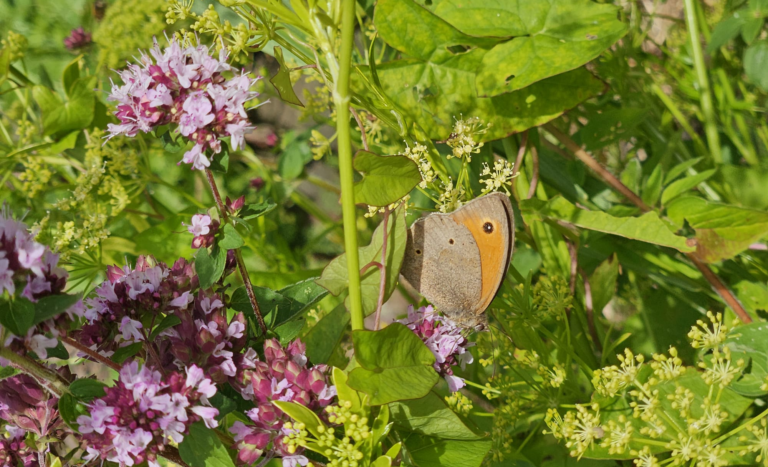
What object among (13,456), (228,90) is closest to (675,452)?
(228,90)

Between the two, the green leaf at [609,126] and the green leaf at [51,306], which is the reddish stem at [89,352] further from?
the green leaf at [609,126]

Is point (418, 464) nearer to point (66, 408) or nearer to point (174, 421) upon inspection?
point (174, 421)

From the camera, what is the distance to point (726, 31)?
1202 mm

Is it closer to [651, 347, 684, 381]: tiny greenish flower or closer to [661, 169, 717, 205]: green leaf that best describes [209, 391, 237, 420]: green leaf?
[651, 347, 684, 381]: tiny greenish flower

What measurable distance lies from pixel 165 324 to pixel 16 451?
0.28m

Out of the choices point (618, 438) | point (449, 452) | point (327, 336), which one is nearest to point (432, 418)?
point (449, 452)

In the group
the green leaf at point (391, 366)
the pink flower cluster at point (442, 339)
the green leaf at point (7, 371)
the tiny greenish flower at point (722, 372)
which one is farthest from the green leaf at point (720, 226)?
the green leaf at point (7, 371)

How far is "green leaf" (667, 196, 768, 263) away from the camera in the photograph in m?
1.04

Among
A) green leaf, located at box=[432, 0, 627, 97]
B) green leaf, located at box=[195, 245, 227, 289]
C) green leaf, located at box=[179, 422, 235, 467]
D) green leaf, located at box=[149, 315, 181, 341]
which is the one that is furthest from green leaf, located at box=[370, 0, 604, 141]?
green leaf, located at box=[179, 422, 235, 467]

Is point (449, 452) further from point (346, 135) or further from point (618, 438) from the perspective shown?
point (346, 135)

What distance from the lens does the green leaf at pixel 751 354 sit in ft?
3.13

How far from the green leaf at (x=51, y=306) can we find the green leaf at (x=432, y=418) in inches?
16.9

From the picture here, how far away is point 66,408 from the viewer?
2.33 ft

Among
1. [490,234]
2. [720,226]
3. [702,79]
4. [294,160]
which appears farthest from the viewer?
[294,160]
